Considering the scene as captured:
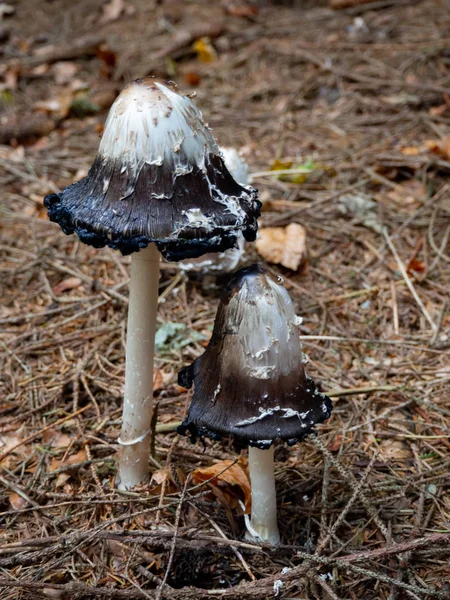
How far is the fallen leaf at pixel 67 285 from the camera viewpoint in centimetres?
418

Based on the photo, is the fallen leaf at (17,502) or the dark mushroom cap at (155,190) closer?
the dark mushroom cap at (155,190)

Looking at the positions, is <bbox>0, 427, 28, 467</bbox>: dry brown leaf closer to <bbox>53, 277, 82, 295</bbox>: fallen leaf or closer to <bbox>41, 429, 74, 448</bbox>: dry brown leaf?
<bbox>41, 429, 74, 448</bbox>: dry brown leaf

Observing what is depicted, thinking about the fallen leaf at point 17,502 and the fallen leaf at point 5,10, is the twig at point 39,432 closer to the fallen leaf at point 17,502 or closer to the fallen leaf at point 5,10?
the fallen leaf at point 17,502

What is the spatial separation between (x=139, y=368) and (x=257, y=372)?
62cm

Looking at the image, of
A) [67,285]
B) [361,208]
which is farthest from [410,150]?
[67,285]

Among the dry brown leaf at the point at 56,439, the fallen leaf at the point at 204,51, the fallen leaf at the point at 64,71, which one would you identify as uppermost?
the fallen leaf at the point at 204,51

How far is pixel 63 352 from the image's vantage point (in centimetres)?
362

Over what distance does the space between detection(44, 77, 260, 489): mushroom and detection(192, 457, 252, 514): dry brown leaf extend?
42.0 inches

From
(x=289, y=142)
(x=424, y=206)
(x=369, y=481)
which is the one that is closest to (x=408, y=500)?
(x=369, y=481)

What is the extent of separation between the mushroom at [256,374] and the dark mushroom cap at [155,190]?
8.7 inches

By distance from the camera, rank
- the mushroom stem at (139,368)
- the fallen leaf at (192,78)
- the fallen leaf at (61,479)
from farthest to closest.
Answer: the fallen leaf at (192,78) → the fallen leaf at (61,479) → the mushroom stem at (139,368)

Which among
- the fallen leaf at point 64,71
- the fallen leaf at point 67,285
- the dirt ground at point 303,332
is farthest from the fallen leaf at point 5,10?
the fallen leaf at point 67,285

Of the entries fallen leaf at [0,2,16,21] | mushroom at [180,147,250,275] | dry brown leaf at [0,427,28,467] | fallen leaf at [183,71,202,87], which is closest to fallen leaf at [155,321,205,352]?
mushroom at [180,147,250,275]

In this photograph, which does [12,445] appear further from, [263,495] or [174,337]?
[263,495]
